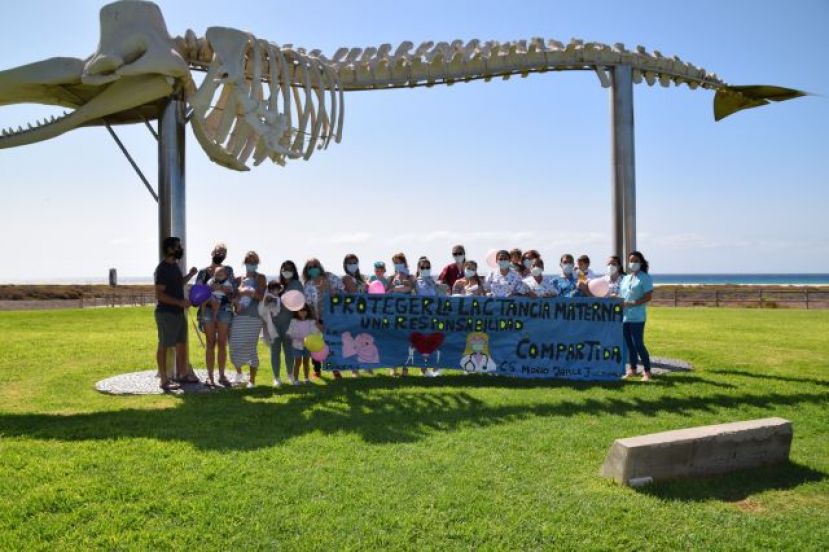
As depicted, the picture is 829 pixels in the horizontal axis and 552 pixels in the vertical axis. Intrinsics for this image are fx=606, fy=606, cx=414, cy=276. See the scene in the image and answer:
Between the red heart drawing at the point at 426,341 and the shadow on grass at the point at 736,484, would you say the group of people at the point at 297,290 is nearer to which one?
the red heart drawing at the point at 426,341

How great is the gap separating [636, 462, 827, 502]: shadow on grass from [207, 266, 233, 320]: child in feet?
21.0

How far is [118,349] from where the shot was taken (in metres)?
13.8

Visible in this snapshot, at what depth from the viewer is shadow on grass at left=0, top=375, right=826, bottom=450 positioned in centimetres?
628

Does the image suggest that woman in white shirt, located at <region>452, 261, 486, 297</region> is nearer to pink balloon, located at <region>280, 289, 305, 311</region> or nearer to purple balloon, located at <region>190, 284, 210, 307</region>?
pink balloon, located at <region>280, 289, 305, 311</region>

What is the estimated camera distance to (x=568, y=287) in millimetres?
Result: 10273

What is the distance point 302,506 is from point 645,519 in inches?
93.9

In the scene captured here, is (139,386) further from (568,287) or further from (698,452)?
(698,452)

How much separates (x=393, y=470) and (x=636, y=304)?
6.09 meters

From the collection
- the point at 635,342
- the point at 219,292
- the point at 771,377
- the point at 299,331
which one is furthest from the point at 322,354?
the point at 771,377

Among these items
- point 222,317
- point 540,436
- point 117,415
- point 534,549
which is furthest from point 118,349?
point 534,549

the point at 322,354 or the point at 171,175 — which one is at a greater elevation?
the point at 171,175

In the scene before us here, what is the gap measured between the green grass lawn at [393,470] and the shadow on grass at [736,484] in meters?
0.02

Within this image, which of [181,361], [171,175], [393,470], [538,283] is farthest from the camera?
[538,283]

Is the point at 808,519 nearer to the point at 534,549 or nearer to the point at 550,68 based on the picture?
the point at 534,549
